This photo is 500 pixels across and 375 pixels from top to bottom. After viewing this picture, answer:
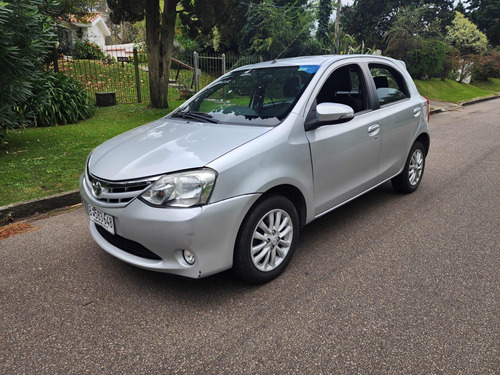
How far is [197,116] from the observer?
3.62m

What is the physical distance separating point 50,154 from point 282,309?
554 centimetres

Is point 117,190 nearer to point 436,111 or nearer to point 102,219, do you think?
point 102,219

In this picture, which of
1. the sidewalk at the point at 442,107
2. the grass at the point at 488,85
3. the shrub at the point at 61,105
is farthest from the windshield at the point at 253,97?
the grass at the point at 488,85

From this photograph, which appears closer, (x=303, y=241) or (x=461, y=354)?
(x=461, y=354)

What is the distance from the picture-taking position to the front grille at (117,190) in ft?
8.35

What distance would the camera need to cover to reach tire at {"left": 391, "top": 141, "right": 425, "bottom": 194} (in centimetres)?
475

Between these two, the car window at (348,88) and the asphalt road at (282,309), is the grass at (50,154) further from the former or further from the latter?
the car window at (348,88)

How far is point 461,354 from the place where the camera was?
2176mm

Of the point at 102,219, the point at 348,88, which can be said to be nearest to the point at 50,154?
the point at 102,219

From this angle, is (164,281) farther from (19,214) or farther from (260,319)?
(19,214)

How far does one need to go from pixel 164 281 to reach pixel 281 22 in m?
23.3

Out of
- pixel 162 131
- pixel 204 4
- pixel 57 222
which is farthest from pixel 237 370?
pixel 204 4

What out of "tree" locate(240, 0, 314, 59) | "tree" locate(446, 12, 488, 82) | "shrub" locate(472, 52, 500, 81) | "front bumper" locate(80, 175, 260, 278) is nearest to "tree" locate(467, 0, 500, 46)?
"tree" locate(446, 12, 488, 82)

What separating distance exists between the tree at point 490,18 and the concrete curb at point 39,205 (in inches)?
2434
